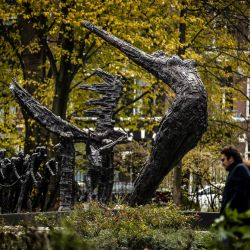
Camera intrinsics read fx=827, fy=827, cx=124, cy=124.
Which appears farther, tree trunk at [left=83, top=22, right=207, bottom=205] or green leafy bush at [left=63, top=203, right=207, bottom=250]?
tree trunk at [left=83, top=22, right=207, bottom=205]

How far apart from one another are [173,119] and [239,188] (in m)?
4.15

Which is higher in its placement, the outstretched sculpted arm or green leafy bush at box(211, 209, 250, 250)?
the outstretched sculpted arm

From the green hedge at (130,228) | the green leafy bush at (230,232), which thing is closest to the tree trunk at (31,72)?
the green hedge at (130,228)

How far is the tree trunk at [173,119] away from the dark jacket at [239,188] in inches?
149

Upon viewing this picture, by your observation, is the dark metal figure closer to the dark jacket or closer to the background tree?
the dark jacket

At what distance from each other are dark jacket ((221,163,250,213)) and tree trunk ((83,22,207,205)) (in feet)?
12.4

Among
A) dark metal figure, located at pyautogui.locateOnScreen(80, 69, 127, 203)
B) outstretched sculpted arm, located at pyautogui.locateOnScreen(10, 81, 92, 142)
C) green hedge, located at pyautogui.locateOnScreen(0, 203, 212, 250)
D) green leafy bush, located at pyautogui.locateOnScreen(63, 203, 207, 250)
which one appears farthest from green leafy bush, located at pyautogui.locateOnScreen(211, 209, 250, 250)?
outstretched sculpted arm, located at pyautogui.locateOnScreen(10, 81, 92, 142)

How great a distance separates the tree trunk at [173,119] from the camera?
1373 cm

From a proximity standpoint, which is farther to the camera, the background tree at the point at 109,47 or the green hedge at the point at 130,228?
the background tree at the point at 109,47

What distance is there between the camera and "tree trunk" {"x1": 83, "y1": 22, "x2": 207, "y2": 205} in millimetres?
13734

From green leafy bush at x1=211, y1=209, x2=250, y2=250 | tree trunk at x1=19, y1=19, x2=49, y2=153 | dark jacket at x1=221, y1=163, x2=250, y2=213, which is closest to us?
green leafy bush at x1=211, y1=209, x2=250, y2=250

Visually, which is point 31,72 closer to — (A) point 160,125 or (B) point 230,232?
(A) point 160,125

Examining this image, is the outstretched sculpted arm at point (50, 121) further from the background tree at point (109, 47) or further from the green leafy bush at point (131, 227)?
the background tree at point (109, 47)

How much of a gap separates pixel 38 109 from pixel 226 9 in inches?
410
